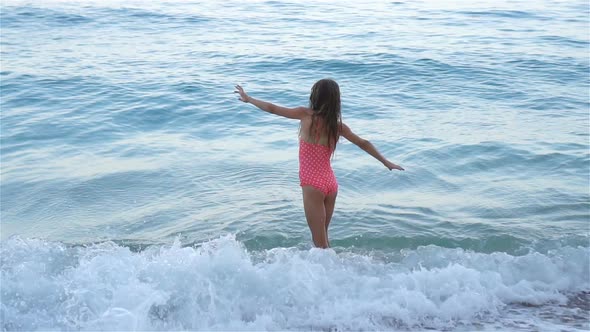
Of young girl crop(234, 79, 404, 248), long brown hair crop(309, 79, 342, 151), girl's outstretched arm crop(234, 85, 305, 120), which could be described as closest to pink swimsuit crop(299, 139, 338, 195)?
young girl crop(234, 79, 404, 248)

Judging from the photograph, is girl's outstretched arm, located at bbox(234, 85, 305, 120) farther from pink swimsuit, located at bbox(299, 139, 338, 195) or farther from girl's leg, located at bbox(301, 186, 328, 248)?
girl's leg, located at bbox(301, 186, 328, 248)

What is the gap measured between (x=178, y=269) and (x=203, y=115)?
18.0 ft

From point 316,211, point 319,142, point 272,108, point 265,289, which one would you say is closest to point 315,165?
point 319,142

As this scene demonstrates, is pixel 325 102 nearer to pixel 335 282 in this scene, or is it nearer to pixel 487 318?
pixel 335 282

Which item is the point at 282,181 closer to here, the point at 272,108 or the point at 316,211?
the point at 316,211

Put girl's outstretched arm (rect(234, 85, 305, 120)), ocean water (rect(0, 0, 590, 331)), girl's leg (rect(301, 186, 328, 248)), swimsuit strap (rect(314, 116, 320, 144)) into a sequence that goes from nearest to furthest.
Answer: ocean water (rect(0, 0, 590, 331)) → girl's outstretched arm (rect(234, 85, 305, 120)) → swimsuit strap (rect(314, 116, 320, 144)) → girl's leg (rect(301, 186, 328, 248))

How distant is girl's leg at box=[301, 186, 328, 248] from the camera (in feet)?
19.4

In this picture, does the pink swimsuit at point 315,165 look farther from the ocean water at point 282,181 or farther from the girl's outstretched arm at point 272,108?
the ocean water at point 282,181

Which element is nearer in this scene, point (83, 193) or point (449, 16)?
point (83, 193)

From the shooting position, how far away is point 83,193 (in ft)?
26.5

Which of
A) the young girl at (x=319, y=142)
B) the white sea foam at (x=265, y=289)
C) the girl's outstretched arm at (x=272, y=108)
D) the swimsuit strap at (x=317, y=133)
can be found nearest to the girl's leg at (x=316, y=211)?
the young girl at (x=319, y=142)

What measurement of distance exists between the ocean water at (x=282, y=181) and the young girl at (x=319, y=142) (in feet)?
1.29

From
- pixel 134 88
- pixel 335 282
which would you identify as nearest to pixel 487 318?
pixel 335 282

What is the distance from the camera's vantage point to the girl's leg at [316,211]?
5.90 metres
